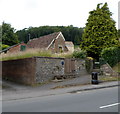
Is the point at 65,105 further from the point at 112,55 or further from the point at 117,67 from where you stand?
the point at 117,67

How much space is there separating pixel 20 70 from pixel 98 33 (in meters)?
16.1

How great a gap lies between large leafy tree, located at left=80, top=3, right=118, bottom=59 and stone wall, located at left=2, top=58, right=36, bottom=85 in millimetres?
13944

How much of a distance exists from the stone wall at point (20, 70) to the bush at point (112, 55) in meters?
10.1

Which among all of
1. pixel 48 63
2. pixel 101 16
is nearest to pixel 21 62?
pixel 48 63

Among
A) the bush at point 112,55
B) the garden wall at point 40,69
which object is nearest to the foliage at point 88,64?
the garden wall at point 40,69

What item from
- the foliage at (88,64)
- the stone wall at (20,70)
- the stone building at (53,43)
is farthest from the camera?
the stone building at (53,43)

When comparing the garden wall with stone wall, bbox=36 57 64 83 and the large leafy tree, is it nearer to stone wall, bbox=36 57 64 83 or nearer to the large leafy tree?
stone wall, bbox=36 57 64 83

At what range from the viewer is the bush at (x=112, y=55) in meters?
19.2

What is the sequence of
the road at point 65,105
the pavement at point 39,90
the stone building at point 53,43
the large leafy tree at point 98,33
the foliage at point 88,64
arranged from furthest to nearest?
1. the stone building at point 53,43
2. the large leafy tree at point 98,33
3. the foliage at point 88,64
4. the pavement at point 39,90
5. the road at point 65,105

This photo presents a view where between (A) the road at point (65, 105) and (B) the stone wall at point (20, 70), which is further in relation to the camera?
(B) the stone wall at point (20, 70)

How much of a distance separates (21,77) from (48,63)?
124 inches

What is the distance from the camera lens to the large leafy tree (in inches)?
1019

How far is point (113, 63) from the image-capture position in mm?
19578

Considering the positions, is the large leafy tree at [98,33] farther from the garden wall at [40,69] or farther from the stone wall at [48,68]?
the stone wall at [48,68]
